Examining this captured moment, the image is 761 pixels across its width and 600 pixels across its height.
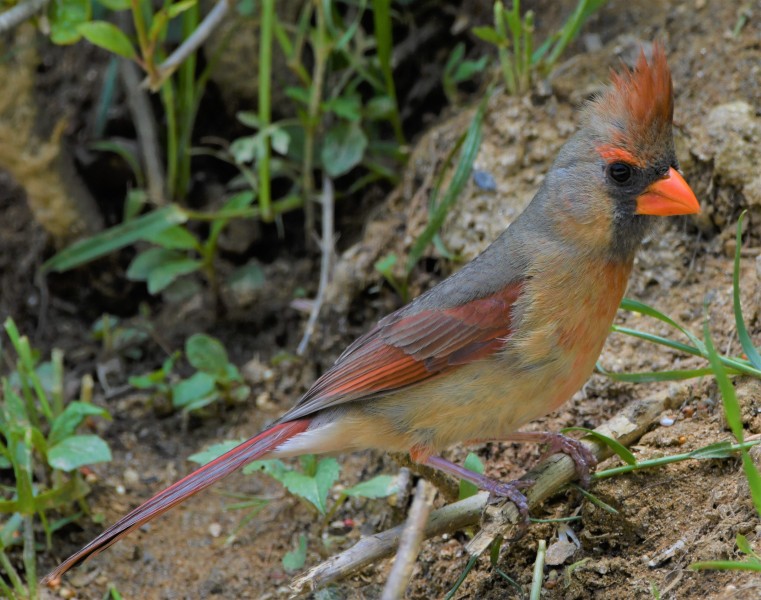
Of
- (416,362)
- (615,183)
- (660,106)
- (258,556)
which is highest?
(660,106)

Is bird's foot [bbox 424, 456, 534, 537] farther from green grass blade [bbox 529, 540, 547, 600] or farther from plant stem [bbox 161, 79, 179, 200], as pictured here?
plant stem [bbox 161, 79, 179, 200]

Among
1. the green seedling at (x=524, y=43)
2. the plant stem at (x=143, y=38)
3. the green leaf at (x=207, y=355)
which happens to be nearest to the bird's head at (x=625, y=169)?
the green seedling at (x=524, y=43)

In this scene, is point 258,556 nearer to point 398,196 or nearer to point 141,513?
point 141,513

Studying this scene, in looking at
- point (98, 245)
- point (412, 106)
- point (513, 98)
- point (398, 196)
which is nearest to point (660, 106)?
point (513, 98)

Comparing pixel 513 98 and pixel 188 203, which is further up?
pixel 513 98

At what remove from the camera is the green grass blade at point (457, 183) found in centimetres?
363

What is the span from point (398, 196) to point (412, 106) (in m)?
0.63

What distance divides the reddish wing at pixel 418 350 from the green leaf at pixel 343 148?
1.35 m

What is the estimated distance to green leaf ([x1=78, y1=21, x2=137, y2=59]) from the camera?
11.7 ft

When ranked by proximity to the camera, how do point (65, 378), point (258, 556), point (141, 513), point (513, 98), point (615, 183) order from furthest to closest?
1. point (65, 378)
2. point (513, 98)
3. point (258, 556)
4. point (615, 183)
5. point (141, 513)

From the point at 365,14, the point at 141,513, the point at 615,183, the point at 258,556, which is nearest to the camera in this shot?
the point at 141,513

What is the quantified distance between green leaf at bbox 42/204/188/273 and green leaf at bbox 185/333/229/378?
578 millimetres

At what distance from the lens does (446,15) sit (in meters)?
4.70

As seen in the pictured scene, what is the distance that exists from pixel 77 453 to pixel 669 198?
1.99 m
